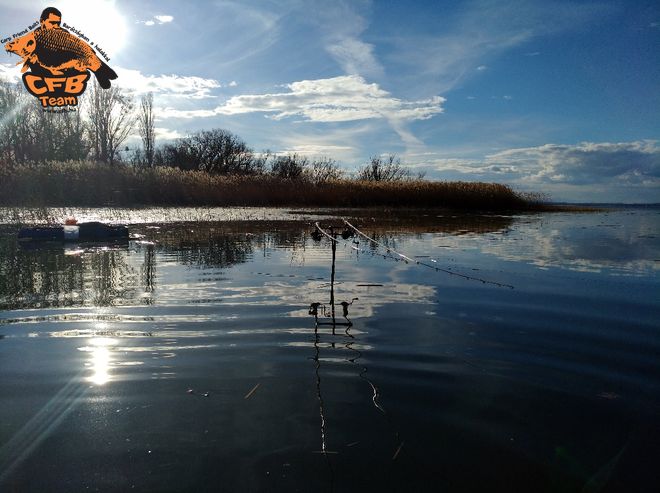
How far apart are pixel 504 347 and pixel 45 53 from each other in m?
17.2

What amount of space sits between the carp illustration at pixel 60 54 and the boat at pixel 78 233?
6.57 metres

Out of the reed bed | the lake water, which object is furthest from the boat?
the reed bed

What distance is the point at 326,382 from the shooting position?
351cm

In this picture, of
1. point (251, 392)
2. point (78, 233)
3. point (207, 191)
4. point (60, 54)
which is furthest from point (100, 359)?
point (207, 191)

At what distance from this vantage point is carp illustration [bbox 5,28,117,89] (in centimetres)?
1584

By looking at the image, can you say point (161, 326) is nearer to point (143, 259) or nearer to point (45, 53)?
point (143, 259)

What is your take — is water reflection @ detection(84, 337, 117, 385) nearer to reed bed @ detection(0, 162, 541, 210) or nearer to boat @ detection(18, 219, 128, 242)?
boat @ detection(18, 219, 128, 242)

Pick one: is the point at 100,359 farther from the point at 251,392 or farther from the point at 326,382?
the point at 326,382

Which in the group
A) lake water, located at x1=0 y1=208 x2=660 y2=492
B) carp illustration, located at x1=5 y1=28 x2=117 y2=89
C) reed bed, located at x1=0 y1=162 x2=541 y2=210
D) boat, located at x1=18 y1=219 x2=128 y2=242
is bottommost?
lake water, located at x1=0 y1=208 x2=660 y2=492

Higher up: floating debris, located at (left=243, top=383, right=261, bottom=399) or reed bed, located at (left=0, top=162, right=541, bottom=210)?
reed bed, located at (left=0, top=162, right=541, bottom=210)

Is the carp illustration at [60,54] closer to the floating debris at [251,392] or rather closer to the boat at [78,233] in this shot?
the boat at [78,233]

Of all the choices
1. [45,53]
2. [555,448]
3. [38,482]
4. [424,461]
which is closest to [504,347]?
[555,448]

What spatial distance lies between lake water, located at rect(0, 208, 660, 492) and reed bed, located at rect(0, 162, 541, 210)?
54.2 ft

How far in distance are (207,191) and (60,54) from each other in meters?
9.51
